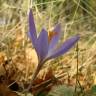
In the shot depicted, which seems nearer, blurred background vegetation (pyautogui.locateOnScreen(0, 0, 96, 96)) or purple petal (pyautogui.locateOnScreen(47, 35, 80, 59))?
purple petal (pyautogui.locateOnScreen(47, 35, 80, 59))

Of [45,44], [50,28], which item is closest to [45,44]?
[45,44]

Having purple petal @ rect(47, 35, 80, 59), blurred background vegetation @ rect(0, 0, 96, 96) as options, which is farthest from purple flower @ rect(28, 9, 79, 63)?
blurred background vegetation @ rect(0, 0, 96, 96)

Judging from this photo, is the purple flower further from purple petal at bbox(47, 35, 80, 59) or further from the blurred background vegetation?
the blurred background vegetation

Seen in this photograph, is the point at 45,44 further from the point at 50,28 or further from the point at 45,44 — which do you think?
the point at 50,28

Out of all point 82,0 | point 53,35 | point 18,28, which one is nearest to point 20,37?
point 18,28

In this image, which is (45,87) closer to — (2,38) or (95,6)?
(2,38)

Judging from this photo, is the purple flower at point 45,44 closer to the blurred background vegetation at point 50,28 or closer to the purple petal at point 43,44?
the purple petal at point 43,44

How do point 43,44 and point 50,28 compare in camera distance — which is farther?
point 50,28

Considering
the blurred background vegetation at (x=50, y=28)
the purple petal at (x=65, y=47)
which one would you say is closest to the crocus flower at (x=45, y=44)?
the purple petal at (x=65, y=47)

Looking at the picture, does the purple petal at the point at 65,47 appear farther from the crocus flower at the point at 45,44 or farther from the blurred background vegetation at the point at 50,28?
the blurred background vegetation at the point at 50,28

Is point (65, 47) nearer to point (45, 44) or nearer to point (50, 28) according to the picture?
point (45, 44)

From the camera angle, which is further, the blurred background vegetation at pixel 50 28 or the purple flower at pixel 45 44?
the blurred background vegetation at pixel 50 28
